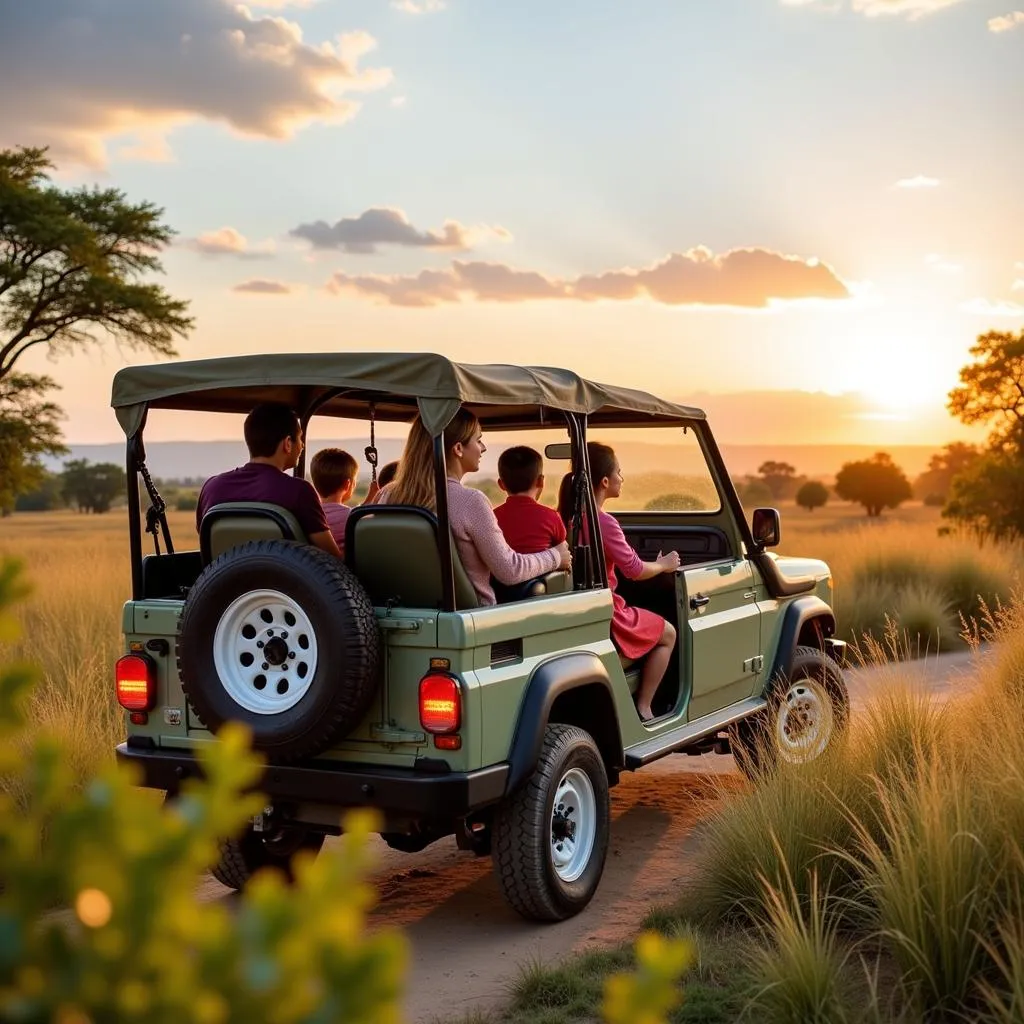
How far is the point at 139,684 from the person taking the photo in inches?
198

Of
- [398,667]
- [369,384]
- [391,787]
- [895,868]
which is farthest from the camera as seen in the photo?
[369,384]

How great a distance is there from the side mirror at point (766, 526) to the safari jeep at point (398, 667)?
737 mm

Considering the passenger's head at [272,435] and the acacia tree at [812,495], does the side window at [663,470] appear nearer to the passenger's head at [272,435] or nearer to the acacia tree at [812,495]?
the passenger's head at [272,435]

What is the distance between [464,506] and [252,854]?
185 centimetres

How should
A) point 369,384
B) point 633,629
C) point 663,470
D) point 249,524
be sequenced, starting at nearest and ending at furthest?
1. point 369,384
2. point 249,524
3. point 633,629
4. point 663,470

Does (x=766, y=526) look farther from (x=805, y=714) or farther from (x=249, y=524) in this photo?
(x=249, y=524)

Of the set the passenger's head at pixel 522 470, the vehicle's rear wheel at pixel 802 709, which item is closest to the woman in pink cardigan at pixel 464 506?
the passenger's head at pixel 522 470

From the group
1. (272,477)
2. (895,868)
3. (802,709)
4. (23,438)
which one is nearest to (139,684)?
(272,477)

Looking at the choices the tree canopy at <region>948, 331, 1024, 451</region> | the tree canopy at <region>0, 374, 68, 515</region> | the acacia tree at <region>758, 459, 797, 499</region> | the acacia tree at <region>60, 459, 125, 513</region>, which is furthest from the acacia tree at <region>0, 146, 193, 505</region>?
the acacia tree at <region>758, 459, 797, 499</region>

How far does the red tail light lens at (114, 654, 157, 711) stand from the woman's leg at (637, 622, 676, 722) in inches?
86.9

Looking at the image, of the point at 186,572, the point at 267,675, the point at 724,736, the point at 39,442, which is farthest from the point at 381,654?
the point at 39,442

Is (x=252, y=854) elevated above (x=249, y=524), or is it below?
below

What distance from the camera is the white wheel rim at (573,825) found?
16.8ft

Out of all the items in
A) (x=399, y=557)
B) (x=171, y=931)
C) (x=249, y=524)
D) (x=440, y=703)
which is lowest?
(x=440, y=703)
